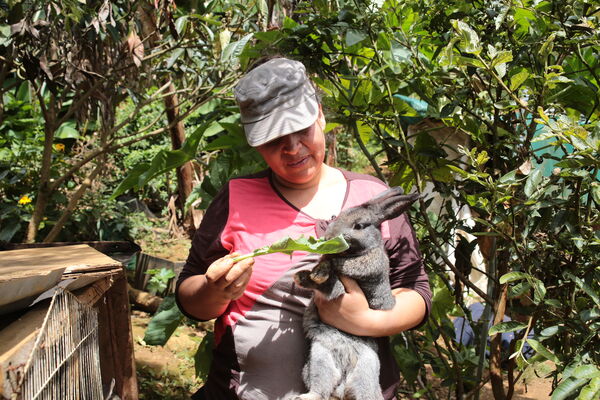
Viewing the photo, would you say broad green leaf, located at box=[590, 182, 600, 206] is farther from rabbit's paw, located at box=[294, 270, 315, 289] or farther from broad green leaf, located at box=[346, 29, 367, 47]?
broad green leaf, located at box=[346, 29, 367, 47]

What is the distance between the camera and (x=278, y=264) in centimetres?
Result: 173

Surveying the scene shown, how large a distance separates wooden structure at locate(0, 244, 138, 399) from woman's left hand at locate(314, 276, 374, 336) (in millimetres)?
579

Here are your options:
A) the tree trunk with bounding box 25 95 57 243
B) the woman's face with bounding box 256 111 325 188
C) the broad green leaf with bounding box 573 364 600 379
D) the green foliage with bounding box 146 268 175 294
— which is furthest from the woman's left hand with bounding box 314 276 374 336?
the green foliage with bounding box 146 268 175 294

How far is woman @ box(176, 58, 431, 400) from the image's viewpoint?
1.71 meters

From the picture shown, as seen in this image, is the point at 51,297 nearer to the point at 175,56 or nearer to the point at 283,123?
the point at 283,123

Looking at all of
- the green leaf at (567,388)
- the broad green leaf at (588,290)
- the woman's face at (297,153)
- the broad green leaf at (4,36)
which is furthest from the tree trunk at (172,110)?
the green leaf at (567,388)

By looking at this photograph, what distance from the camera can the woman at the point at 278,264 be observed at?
1709 mm

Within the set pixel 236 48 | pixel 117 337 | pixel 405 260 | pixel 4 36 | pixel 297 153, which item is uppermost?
pixel 4 36

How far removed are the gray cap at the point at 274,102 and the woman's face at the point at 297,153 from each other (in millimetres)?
38

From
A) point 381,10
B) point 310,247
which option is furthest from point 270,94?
point 381,10

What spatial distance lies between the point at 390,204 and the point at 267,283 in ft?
1.37

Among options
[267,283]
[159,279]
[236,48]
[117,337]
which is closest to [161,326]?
[117,337]

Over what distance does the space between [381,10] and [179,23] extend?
1277 mm

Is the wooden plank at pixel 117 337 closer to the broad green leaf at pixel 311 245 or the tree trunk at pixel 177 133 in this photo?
the broad green leaf at pixel 311 245
